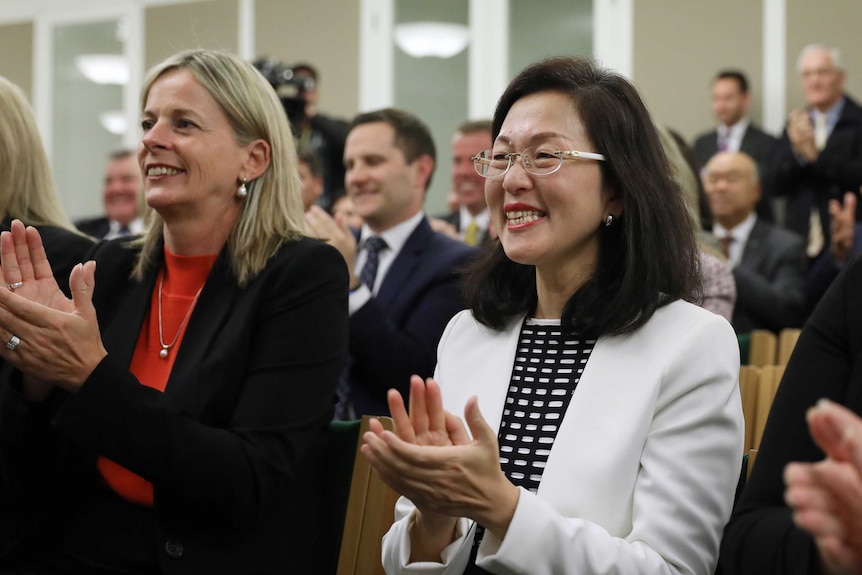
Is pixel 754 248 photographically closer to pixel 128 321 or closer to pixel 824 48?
pixel 824 48

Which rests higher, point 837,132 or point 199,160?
point 837,132

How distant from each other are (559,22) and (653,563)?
7.51 metres

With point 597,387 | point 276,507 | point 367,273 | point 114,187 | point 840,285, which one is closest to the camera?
point 840,285

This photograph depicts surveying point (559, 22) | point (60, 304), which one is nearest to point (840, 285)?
point (60, 304)

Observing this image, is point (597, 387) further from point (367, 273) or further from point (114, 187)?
point (114, 187)

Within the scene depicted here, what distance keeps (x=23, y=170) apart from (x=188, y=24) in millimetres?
7646

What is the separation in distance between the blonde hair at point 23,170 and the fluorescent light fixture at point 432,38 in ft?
21.5

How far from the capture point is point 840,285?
138 centimetres

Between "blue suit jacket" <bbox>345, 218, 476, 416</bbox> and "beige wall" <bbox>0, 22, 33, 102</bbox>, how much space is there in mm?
8305

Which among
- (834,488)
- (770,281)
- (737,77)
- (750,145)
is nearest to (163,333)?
(834,488)

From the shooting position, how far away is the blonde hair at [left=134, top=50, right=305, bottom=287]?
2.16 m

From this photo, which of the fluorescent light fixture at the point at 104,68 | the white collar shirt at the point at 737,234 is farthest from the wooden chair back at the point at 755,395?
the fluorescent light fixture at the point at 104,68

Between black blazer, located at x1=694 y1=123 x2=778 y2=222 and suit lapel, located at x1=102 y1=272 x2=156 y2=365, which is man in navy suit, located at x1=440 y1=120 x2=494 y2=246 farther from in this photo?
suit lapel, located at x1=102 y1=272 x2=156 y2=365

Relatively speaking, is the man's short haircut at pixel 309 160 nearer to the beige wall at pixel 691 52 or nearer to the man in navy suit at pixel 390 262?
the man in navy suit at pixel 390 262
